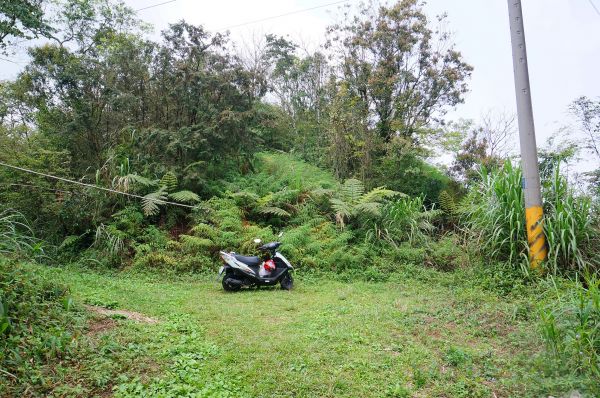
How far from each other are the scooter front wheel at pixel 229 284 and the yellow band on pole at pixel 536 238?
441 cm

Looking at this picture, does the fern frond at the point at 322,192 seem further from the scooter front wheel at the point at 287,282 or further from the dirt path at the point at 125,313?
the dirt path at the point at 125,313

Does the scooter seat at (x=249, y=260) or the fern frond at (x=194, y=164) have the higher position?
the fern frond at (x=194, y=164)

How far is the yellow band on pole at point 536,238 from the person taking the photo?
5477mm

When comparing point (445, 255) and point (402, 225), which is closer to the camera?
point (445, 255)

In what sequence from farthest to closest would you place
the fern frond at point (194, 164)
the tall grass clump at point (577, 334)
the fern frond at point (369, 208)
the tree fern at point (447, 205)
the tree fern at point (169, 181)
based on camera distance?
the tree fern at point (447, 205)
the fern frond at point (194, 164)
the tree fern at point (169, 181)
the fern frond at point (369, 208)
the tall grass clump at point (577, 334)

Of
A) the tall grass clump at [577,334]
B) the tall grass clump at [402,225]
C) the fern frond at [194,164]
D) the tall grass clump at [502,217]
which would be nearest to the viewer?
the tall grass clump at [577,334]

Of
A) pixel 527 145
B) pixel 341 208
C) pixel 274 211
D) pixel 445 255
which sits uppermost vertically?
pixel 527 145

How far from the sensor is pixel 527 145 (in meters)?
5.89

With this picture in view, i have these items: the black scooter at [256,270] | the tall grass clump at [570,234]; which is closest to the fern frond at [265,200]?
the black scooter at [256,270]

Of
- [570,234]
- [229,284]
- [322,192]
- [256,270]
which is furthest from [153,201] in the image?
[570,234]

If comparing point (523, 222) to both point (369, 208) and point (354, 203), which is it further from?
point (354, 203)

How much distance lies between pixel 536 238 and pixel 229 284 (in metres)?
4.65

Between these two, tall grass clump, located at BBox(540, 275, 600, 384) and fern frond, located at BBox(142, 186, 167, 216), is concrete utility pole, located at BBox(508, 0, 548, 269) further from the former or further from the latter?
fern frond, located at BBox(142, 186, 167, 216)

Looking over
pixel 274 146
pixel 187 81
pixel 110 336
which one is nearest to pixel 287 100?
pixel 274 146
